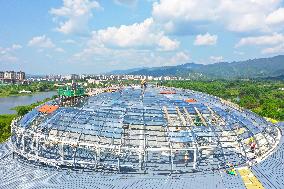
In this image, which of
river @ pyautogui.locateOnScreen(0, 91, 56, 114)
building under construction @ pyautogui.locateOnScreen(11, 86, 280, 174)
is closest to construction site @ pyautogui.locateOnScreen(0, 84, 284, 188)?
building under construction @ pyautogui.locateOnScreen(11, 86, 280, 174)

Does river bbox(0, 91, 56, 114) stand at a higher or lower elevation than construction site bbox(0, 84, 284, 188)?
lower

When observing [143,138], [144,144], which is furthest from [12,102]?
[144,144]

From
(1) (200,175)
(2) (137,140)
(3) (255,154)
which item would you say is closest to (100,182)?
(2) (137,140)

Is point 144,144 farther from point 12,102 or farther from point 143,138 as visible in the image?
point 12,102

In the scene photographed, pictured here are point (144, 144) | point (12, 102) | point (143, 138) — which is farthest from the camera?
point (12, 102)

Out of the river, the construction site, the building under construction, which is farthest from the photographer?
the river

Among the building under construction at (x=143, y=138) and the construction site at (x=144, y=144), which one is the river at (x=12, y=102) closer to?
the building under construction at (x=143, y=138)

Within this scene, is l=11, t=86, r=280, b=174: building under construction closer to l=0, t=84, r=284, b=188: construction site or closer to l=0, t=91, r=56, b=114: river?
l=0, t=84, r=284, b=188: construction site
